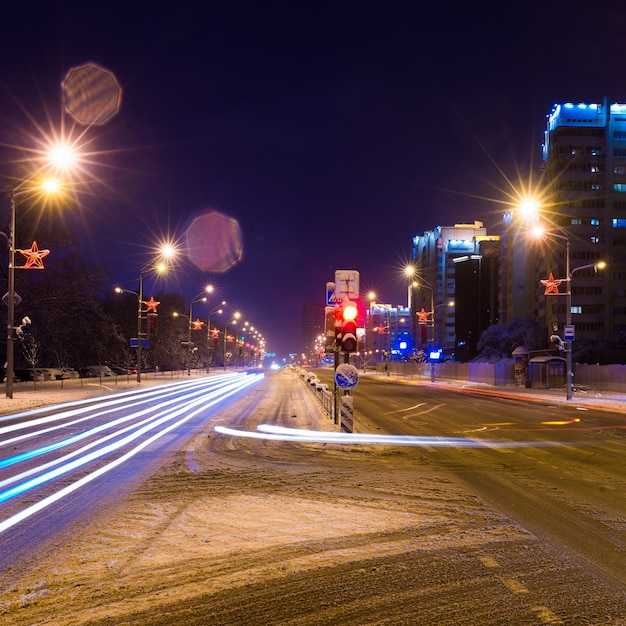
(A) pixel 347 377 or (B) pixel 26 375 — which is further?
(B) pixel 26 375

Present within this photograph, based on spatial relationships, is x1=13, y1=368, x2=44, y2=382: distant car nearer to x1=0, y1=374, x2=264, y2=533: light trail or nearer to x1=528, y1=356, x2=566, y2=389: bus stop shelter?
x1=0, y1=374, x2=264, y2=533: light trail

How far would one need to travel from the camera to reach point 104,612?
15.3 feet

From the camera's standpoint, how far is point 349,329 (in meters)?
16.5

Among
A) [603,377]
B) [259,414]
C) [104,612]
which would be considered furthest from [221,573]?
[603,377]

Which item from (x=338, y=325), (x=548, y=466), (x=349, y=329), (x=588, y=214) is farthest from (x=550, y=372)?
(x=588, y=214)

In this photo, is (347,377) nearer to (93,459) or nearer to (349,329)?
(349,329)

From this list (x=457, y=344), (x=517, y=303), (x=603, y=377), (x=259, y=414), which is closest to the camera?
(x=259, y=414)

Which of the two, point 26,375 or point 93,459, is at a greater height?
point 93,459

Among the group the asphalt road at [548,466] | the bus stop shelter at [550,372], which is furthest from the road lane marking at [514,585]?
the bus stop shelter at [550,372]

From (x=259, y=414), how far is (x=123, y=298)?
80.1 meters

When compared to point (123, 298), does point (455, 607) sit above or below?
below

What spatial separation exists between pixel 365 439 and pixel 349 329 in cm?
294

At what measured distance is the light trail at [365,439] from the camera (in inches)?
591

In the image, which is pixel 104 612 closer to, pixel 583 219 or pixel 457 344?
pixel 583 219
